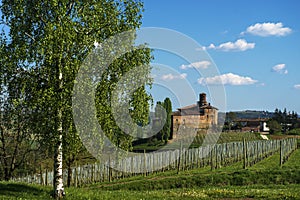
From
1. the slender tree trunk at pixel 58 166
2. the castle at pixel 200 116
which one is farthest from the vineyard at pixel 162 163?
the castle at pixel 200 116

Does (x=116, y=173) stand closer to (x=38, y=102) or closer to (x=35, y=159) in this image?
(x=35, y=159)

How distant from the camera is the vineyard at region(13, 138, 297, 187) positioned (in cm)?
3488

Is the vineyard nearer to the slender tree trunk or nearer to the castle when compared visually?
the slender tree trunk

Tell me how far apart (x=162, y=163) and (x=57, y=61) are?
26669mm

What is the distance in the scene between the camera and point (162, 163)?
133ft

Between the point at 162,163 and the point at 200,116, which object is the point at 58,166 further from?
the point at 200,116

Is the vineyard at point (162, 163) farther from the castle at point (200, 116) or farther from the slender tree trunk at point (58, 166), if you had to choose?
the castle at point (200, 116)

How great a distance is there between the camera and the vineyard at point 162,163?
114ft

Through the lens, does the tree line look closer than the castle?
Yes

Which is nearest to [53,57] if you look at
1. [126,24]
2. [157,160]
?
[126,24]

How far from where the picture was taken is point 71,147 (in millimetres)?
16406

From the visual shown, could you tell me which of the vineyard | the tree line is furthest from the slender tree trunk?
the vineyard

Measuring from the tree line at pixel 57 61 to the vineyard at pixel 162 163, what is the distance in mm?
15725

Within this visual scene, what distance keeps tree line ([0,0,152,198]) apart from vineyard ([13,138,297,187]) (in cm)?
1573
